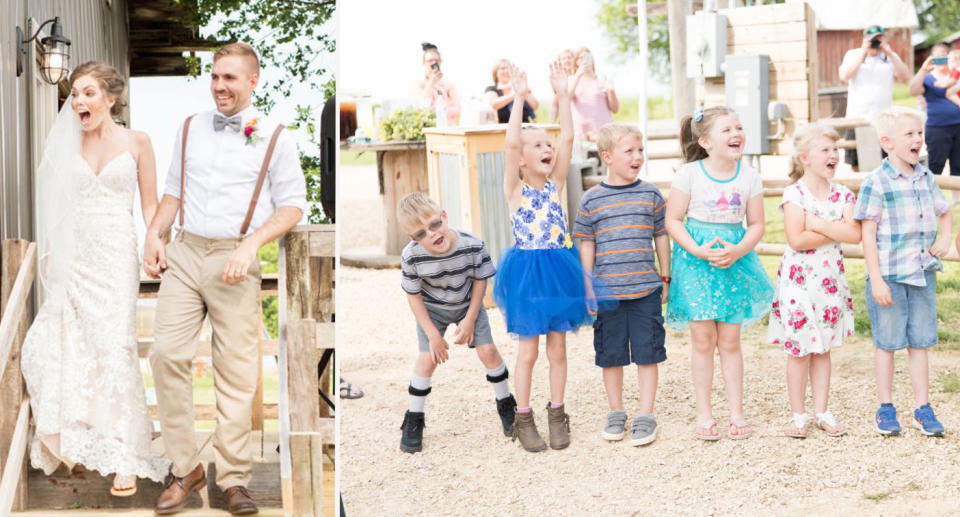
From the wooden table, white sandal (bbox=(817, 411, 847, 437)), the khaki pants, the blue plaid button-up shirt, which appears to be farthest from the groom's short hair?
the wooden table

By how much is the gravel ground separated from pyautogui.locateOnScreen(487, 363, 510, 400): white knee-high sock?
0.21 meters

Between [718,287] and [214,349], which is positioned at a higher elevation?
[718,287]

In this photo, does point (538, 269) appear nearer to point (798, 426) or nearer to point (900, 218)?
point (798, 426)

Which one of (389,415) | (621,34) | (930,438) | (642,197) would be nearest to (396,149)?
(389,415)

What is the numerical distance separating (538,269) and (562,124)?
2.08 feet

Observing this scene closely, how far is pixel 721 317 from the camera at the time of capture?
488cm

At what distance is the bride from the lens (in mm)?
4062

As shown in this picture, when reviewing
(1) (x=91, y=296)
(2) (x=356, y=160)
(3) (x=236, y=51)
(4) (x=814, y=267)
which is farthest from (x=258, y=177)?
(2) (x=356, y=160)

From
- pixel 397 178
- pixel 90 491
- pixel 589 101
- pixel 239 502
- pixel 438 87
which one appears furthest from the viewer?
pixel 397 178

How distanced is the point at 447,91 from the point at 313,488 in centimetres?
660

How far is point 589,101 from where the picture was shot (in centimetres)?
961

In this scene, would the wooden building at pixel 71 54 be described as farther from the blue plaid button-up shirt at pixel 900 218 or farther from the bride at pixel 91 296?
the blue plaid button-up shirt at pixel 900 218

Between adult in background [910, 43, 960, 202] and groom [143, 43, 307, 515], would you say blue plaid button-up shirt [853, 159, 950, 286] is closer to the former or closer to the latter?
groom [143, 43, 307, 515]

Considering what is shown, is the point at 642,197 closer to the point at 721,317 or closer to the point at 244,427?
the point at 721,317
